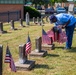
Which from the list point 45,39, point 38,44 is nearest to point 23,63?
point 38,44

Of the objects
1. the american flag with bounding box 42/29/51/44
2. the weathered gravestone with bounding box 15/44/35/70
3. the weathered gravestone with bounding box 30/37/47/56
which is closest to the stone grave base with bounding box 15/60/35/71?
the weathered gravestone with bounding box 15/44/35/70

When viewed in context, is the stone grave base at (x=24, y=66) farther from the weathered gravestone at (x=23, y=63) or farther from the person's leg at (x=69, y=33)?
the person's leg at (x=69, y=33)

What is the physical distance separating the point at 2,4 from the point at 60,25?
23.4 m

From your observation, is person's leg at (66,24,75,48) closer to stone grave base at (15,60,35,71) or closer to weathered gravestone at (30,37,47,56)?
weathered gravestone at (30,37,47,56)

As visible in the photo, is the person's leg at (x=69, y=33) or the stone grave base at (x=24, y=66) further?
the person's leg at (x=69, y=33)

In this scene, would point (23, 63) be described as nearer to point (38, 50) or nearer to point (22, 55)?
point (22, 55)

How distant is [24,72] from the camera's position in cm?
845

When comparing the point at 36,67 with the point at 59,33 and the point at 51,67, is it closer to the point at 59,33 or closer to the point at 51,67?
the point at 51,67

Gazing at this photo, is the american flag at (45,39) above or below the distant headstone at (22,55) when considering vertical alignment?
below

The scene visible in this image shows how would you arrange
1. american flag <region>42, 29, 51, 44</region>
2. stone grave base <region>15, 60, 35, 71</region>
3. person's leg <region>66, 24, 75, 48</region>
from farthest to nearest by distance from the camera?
american flag <region>42, 29, 51, 44</region> → person's leg <region>66, 24, 75, 48</region> → stone grave base <region>15, 60, 35, 71</region>

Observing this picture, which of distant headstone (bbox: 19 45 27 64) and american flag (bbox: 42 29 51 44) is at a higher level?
distant headstone (bbox: 19 45 27 64)

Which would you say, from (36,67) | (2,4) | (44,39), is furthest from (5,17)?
(36,67)

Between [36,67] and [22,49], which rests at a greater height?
[22,49]

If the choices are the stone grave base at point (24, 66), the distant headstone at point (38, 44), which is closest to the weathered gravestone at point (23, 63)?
the stone grave base at point (24, 66)
